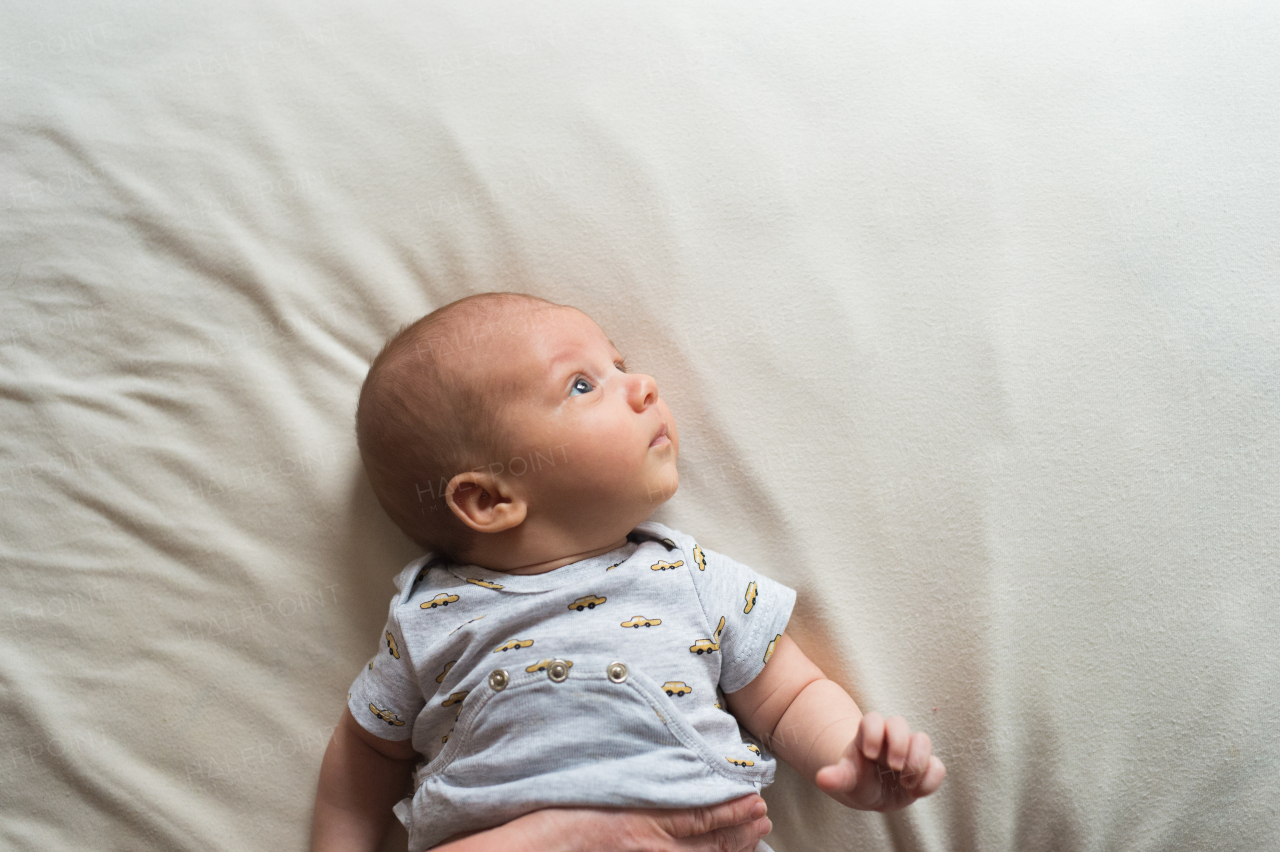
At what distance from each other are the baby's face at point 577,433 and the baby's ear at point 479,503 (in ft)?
0.07

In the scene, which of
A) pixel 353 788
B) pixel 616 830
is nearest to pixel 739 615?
pixel 616 830

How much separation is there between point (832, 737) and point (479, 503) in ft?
1.85

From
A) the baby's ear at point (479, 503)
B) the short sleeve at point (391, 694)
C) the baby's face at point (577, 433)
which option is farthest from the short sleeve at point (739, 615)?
the short sleeve at point (391, 694)

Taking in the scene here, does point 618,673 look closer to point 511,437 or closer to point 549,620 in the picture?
point 549,620

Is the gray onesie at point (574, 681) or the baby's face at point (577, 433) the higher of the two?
the baby's face at point (577, 433)

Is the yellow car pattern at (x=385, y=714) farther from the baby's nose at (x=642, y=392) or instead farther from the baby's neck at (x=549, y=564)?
the baby's nose at (x=642, y=392)

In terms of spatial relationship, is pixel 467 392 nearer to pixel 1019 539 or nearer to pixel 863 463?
pixel 863 463

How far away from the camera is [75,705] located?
51.1 inches

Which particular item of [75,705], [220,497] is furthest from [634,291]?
[75,705]

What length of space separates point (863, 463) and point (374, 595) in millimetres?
773

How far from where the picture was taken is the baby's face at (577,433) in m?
1.15

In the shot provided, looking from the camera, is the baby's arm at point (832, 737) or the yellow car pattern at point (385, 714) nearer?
the baby's arm at point (832, 737)

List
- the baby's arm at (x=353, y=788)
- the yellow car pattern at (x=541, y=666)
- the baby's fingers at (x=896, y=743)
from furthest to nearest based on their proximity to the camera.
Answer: the baby's arm at (x=353, y=788) < the yellow car pattern at (x=541, y=666) < the baby's fingers at (x=896, y=743)

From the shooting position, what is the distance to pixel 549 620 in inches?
45.6
